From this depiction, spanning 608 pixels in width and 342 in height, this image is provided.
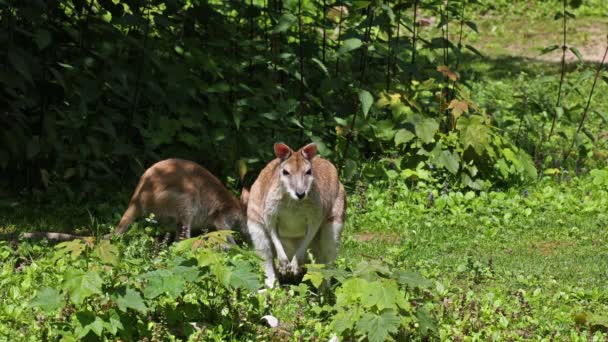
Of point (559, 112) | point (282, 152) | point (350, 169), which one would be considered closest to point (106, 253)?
point (282, 152)

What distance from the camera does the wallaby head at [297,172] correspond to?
22.1 feet

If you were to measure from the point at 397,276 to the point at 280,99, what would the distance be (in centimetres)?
433

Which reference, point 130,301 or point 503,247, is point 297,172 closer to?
point 130,301

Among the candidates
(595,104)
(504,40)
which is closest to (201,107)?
(595,104)

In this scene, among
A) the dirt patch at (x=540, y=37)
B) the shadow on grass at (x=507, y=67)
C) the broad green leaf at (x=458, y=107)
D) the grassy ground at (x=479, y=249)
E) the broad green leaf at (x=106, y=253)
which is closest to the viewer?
the broad green leaf at (x=106, y=253)

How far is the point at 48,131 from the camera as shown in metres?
8.62

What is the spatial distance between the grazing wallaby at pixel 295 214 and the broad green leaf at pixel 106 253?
164 cm

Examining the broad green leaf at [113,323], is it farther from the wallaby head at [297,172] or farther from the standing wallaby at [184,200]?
the standing wallaby at [184,200]

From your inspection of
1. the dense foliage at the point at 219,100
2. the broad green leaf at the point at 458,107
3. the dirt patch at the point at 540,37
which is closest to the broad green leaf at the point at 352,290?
the dense foliage at the point at 219,100

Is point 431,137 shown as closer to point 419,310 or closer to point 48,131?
point 48,131

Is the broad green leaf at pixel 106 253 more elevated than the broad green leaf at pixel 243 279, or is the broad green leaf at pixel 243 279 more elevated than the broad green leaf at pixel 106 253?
the broad green leaf at pixel 106 253

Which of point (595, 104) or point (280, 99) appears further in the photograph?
point (595, 104)

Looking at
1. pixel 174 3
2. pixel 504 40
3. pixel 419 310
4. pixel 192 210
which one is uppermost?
pixel 174 3

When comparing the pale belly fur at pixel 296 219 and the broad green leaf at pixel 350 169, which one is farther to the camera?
the broad green leaf at pixel 350 169
